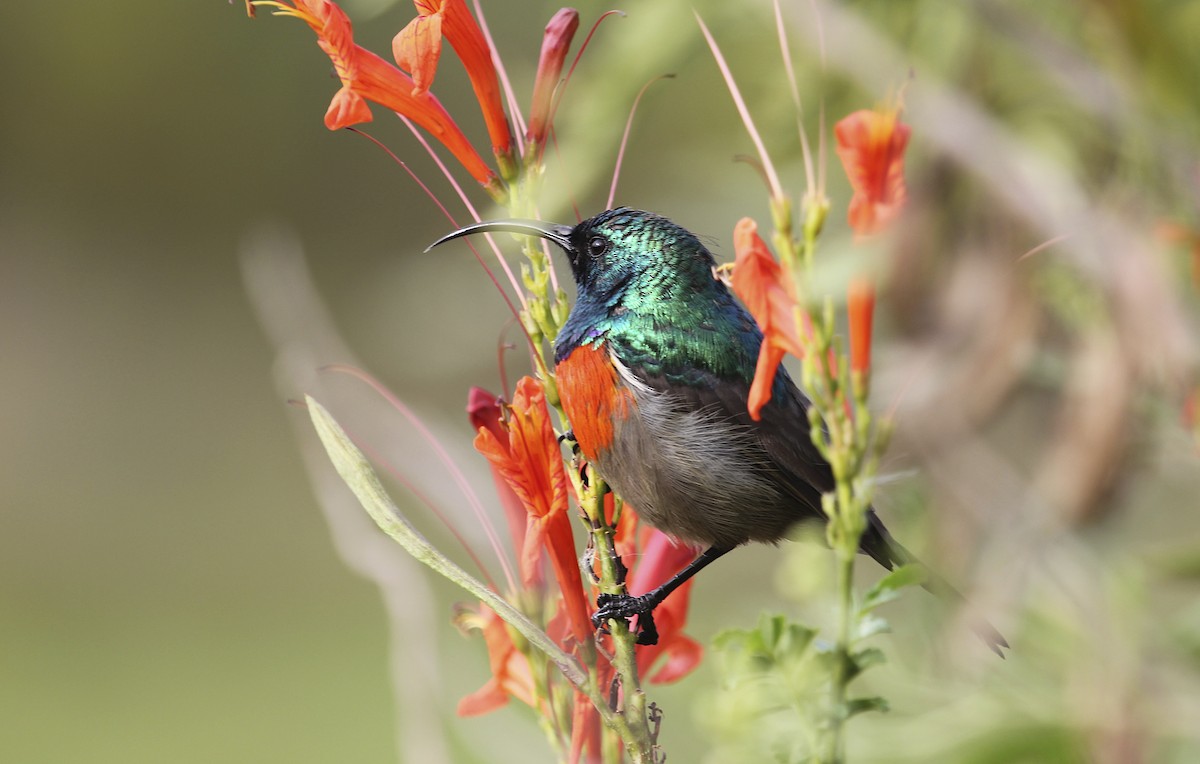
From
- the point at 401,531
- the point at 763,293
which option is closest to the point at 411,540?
the point at 401,531

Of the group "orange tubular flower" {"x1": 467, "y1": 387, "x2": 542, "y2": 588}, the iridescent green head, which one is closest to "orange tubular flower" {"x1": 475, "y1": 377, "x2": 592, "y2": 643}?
"orange tubular flower" {"x1": 467, "y1": 387, "x2": 542, "y2": 588}

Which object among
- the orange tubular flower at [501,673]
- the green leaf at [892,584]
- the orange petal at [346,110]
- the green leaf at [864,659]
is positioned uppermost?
the orange petal at [346,110]

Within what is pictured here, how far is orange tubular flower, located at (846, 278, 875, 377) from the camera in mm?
284

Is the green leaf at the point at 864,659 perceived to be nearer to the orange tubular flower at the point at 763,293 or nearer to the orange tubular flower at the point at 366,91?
the orange tubular flower at the point at 763,293

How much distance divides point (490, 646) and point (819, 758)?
0.47 feet

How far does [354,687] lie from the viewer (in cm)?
336

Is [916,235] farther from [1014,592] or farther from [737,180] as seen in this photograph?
[1014,592]

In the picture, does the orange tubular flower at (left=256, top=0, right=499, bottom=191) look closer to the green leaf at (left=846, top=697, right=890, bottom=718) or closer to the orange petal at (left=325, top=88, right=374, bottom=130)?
the orange petal at (left=325, top=88, right=374, bottom=130)

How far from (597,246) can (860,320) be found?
213mm

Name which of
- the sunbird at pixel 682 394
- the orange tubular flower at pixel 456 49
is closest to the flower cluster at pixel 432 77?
the orange tubular flower at pixel 456 49

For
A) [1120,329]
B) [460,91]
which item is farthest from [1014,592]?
[460,91]

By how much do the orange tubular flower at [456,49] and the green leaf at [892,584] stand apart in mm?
156

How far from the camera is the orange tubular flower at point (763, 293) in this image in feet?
0.94

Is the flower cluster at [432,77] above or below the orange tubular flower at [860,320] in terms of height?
above
